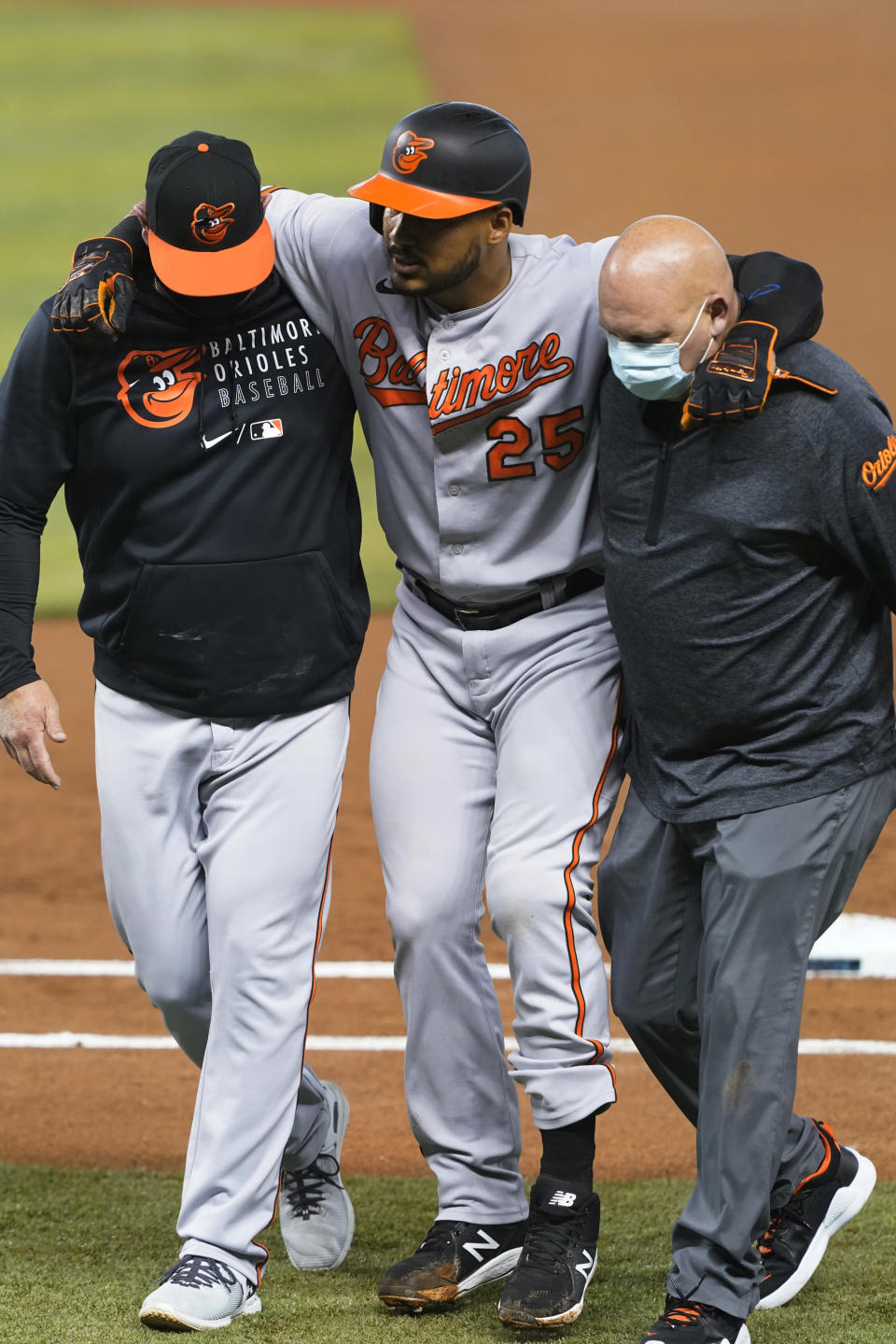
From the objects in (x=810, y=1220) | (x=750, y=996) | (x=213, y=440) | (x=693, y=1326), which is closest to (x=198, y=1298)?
(x=693, y=1326)

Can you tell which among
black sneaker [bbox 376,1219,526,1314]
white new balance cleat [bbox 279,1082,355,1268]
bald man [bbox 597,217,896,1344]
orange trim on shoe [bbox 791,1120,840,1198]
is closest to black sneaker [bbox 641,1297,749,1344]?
bald man [bbox 597,217,896,1344]

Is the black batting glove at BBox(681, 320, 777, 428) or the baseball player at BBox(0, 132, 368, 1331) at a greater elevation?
the black batting glove at BBox(681, 320, 777, 428)

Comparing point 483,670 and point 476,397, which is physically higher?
point 476,397

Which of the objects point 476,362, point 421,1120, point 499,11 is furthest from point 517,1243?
point 499,11

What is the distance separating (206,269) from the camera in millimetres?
3248

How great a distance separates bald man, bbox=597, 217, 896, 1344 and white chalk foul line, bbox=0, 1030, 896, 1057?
2163 mm

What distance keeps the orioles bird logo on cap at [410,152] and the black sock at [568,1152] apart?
182cm

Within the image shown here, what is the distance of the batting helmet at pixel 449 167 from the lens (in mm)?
3174

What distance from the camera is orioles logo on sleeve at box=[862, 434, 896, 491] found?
9.37 ft

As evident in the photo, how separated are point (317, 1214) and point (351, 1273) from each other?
15 centimetres

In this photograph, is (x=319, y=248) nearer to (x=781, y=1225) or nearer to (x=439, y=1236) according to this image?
(x=439, y=1236)

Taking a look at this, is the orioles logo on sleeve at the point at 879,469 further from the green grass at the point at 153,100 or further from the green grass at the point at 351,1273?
the green grass at the point at 153,100

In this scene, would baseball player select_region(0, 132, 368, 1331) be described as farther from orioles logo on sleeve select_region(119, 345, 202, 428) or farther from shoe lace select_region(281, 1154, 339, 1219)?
shoe lace select_region(281, 1154, 339, 1219)

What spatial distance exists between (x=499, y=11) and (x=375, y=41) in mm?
1667
